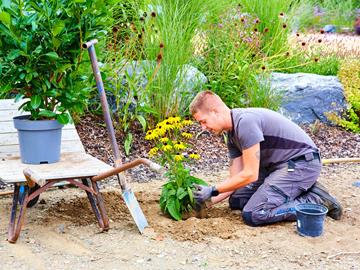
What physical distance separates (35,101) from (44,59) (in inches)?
10.7

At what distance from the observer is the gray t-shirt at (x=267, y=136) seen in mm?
4523

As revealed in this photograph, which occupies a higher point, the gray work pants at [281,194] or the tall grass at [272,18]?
the tall grass at [272,18]

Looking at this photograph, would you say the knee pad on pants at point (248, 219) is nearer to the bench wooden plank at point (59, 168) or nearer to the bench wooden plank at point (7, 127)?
the bench wooden plank at point (59, 168)

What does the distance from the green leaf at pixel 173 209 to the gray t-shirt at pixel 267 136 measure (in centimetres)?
56

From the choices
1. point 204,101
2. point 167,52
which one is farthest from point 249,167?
point 167,52

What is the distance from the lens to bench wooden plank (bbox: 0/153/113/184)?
13.9 ft

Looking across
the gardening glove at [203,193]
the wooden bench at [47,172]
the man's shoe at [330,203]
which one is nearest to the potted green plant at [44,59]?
the wooden bench at [47,172]

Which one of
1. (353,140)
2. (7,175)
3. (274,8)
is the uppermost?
(274,8)

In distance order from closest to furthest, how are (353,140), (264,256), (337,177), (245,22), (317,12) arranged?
1. (264,256)
2. (337,177)
3. (353,140)
4. (245,22)
5. (317,12)

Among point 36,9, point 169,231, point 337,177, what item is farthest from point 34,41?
point 337,177

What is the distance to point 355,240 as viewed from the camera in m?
4.36

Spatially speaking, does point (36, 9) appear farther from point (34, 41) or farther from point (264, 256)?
point (264, 256)

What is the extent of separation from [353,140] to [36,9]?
3992mm

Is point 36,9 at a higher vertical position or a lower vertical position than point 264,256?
higher
